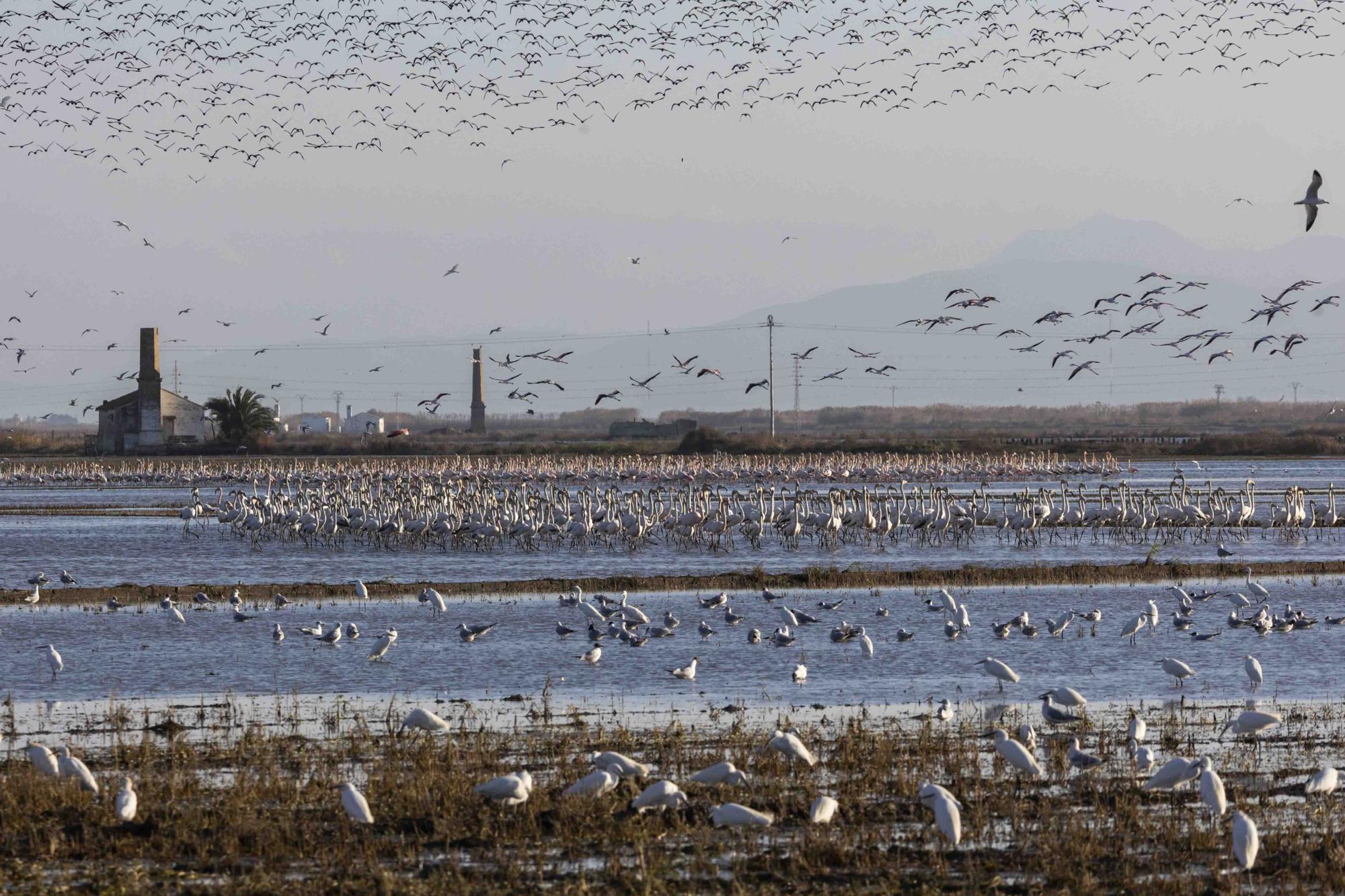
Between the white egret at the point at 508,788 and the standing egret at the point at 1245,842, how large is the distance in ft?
13.2

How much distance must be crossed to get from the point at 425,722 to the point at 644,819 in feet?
9.86

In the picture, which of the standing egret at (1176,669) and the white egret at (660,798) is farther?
the standing egret at (1176,669)

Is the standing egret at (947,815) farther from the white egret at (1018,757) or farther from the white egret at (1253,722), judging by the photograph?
the white egret at (1253,722)

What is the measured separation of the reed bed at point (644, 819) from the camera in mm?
8844

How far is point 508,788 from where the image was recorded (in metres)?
9.99

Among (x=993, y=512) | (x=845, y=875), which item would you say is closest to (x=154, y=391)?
(x=993, y=512)

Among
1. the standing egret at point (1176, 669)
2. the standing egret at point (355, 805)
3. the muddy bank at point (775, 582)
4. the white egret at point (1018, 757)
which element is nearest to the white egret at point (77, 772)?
the standing egret at point (355, 805)

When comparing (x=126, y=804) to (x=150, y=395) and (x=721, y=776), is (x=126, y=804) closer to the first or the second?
(x=721, y=776)

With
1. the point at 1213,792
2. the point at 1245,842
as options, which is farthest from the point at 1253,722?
the point at 1245,842

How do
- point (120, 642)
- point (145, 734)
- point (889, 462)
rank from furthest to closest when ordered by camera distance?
point (889, 462) < point (120, 642) < point (145, 734)

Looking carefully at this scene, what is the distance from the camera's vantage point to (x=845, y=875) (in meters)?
8.88

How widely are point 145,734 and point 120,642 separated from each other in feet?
22.0

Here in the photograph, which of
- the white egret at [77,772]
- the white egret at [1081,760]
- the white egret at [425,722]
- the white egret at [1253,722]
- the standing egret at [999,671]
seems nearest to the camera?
the white egret at [77,772]

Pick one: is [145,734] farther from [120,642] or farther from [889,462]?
[889,462]
